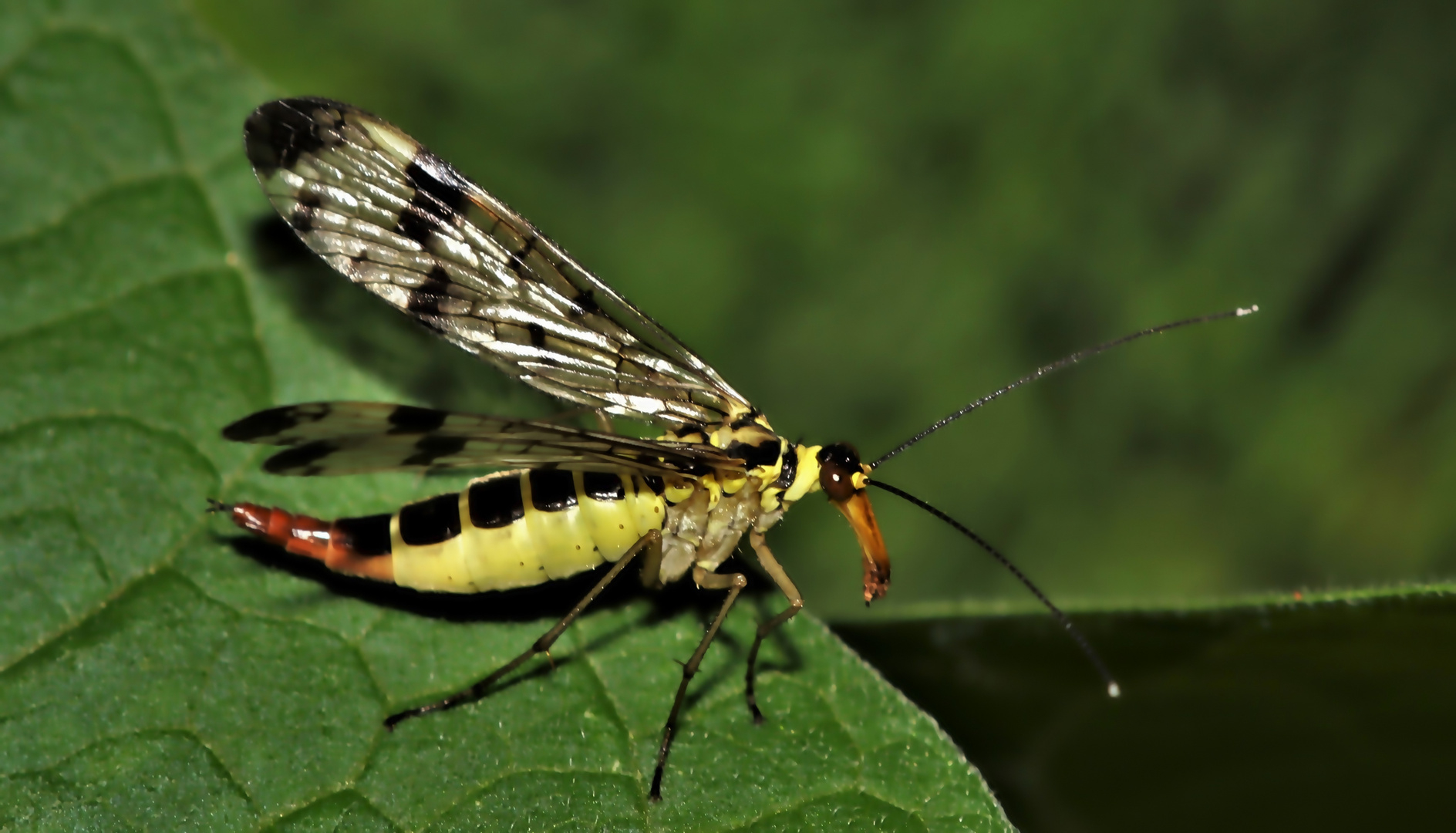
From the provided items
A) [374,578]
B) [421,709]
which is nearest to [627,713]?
[421,709]

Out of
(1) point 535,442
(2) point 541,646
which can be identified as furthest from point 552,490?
(1) point 535,442

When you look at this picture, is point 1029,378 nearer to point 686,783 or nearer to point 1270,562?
point 1270,562

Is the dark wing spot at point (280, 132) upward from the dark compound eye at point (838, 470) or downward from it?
upward

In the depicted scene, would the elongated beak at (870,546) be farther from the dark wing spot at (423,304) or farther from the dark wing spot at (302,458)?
the dark wing spot at (302,458)

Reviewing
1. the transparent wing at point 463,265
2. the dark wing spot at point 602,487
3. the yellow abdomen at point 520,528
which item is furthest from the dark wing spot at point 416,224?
the dark wing spot at point 602,487

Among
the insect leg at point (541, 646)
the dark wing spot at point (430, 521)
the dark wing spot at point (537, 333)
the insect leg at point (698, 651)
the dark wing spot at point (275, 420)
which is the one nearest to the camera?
the dark wing spot at point (275, 420)

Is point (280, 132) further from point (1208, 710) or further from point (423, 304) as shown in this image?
point (1208, 710)
